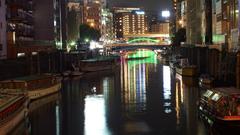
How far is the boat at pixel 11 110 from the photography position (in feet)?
104

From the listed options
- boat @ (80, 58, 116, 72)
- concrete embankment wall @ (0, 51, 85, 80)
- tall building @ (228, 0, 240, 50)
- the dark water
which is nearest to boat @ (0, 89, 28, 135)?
the dark water

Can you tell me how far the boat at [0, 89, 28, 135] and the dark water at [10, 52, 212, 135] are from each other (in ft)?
2.87

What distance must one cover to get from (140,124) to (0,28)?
1480 inches

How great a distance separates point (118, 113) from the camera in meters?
44.3

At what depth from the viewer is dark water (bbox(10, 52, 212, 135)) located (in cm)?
3622

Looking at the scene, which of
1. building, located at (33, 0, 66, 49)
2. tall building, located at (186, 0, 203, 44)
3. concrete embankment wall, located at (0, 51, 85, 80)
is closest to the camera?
concrete embankment wall, located at (0, 51, 85, 80)

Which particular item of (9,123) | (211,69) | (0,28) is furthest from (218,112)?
(0,28)

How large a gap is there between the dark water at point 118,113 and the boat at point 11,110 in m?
0.88

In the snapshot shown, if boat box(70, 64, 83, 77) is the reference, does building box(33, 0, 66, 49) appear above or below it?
above

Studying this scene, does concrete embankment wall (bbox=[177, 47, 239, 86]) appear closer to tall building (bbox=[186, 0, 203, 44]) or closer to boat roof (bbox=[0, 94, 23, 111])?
boat roof (bbox=[0, 94, 23, 111])

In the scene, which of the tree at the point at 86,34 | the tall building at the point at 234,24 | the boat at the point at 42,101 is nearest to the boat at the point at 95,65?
the tall building at the point at 234,24

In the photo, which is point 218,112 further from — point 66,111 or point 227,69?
point 227,69

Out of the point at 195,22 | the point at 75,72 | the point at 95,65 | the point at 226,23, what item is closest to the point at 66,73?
the point at 75,72

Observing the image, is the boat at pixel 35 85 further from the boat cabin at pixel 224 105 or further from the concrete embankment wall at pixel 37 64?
the boat cabin at pixel 224 105
